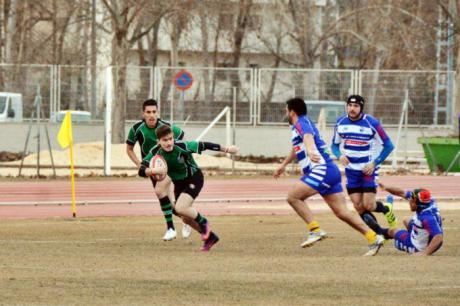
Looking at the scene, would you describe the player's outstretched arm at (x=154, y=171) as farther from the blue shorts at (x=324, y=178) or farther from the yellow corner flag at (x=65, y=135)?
the yellow corner flag at (x=65, y=135)

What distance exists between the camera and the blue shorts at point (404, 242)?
15189 mm

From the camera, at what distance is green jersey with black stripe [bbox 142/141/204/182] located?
51.8ft

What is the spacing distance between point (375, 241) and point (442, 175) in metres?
19.5

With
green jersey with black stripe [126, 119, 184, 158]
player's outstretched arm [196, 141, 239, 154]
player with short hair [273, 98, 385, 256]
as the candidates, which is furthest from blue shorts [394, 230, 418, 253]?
green jersey with black stripe [126, 119, 184, 158]

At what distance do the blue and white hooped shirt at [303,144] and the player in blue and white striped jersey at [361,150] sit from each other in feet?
3.76

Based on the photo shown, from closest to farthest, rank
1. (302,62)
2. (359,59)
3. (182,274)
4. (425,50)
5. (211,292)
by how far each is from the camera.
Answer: (211,292) → (182,274) → (425,50) → (302,62) → (359,59)

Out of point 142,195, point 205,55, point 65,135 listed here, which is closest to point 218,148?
point 65,135

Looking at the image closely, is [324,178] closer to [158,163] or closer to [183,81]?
[158,163]

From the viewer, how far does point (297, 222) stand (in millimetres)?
20516

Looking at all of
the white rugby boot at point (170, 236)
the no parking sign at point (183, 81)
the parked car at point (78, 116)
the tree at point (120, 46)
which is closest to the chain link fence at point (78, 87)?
the parked car at point (78, 116)

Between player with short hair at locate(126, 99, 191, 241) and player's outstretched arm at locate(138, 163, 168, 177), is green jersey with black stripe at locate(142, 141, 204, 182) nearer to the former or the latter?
player's outstretched arm at locate(138, 163, 168, 177)

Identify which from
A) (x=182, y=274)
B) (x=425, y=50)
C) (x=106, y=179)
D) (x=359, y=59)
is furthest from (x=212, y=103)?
(x=182, y=274)

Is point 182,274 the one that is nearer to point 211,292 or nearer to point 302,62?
point 211,292

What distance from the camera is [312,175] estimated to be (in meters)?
15.4
